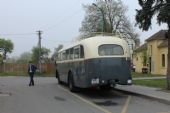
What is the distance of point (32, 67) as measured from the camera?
32594 mm

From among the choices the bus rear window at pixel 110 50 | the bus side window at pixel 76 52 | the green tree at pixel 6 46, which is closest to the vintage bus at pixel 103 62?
the bus rear window at pixel 110 50

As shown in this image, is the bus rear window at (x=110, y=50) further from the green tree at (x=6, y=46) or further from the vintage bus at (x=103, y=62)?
the green tree at (x=6, y=46)

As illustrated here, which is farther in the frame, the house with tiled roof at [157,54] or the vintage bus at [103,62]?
the house with tiled roof at [157,54]

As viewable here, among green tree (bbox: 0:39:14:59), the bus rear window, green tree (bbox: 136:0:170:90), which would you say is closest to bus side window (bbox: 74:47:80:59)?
the bus rear window

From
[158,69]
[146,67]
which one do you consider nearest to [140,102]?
[158,69]

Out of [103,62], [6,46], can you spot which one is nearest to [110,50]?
[103,62]

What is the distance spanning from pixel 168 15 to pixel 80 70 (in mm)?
5194

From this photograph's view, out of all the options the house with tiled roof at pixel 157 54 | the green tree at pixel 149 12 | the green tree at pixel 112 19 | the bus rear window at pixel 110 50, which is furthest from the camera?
the green tree at pixel 112 19

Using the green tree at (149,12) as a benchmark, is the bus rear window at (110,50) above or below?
below

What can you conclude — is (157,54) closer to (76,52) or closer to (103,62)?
(76,52)

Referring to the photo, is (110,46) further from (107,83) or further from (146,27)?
(146,27)

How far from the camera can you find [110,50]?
22234mm

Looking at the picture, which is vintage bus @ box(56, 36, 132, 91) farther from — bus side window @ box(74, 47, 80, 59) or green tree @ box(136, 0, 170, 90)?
green tree @ box(136, 0, 170, 90)

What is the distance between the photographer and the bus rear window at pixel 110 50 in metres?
22.1
